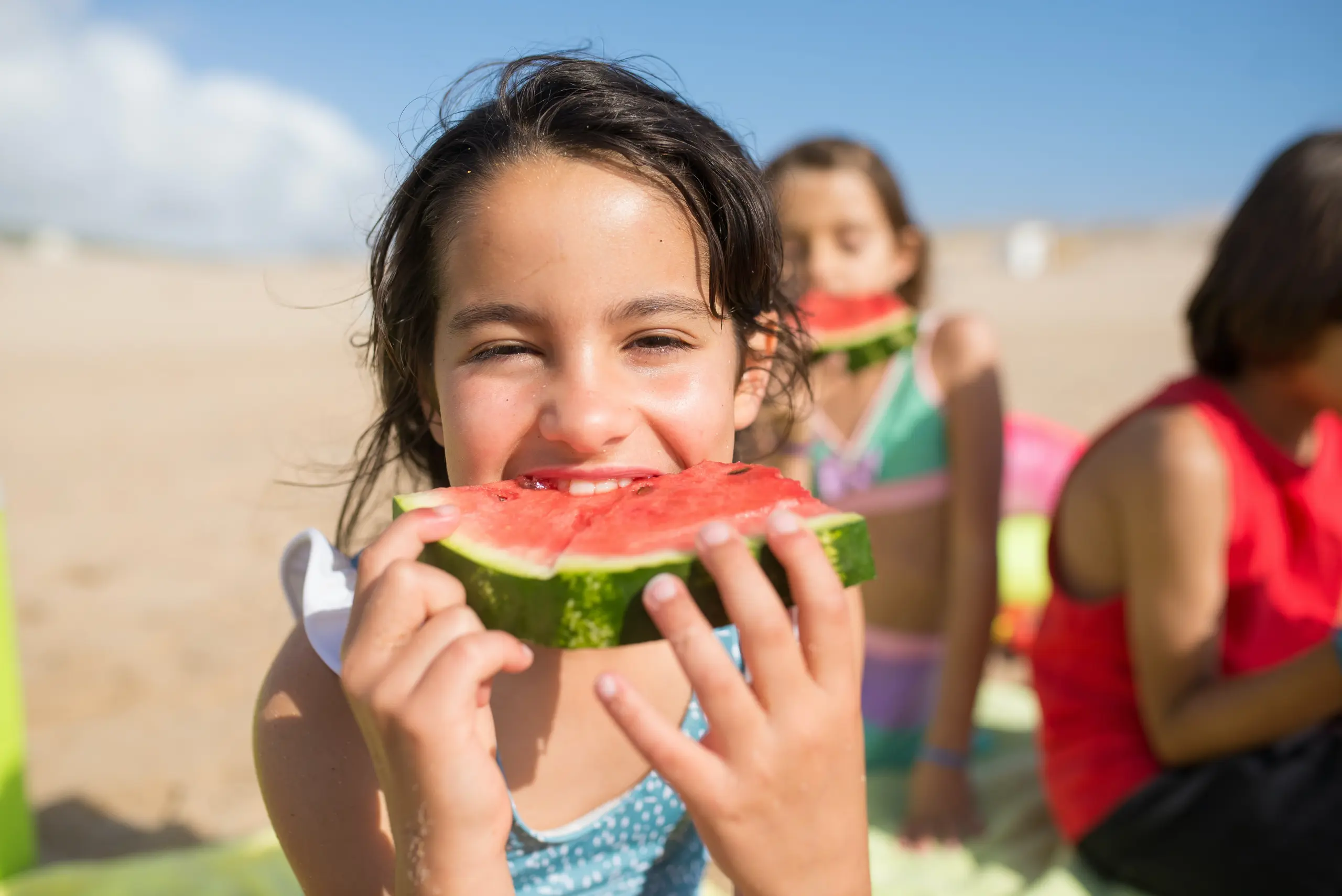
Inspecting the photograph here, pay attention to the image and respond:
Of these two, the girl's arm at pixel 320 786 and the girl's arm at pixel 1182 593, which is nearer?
the girl's arm at pixel 320 786

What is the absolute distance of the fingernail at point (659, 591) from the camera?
143 cm

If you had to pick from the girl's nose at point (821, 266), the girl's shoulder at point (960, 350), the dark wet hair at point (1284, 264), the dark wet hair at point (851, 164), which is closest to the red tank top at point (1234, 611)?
the dark wet hair at point (1284, 264)

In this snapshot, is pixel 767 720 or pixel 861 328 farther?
pixel 861 328

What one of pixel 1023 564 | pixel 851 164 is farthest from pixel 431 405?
pixel 1023 564

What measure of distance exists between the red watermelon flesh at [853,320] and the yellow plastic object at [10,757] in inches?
117

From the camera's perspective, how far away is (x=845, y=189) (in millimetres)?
4285

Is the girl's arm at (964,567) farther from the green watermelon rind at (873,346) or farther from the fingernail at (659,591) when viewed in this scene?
the fingernail at (659,591)

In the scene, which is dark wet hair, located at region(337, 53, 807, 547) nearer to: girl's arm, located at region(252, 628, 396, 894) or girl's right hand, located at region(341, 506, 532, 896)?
girl's arm, located at region(252, 628, 396, 894)

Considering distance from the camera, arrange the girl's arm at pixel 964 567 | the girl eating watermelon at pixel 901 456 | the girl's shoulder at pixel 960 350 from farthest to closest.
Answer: the girl's shoulder at pixel 960 350 < the girl eating watermelon at pixel 901 456 < the girl's arm at pixel 964 567

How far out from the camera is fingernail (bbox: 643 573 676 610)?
1.43m

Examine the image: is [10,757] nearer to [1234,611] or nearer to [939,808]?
[939,808]

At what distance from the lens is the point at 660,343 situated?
1.96 m

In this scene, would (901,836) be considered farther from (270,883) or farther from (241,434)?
(241,434)

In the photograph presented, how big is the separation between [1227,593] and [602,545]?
7.60 feet
